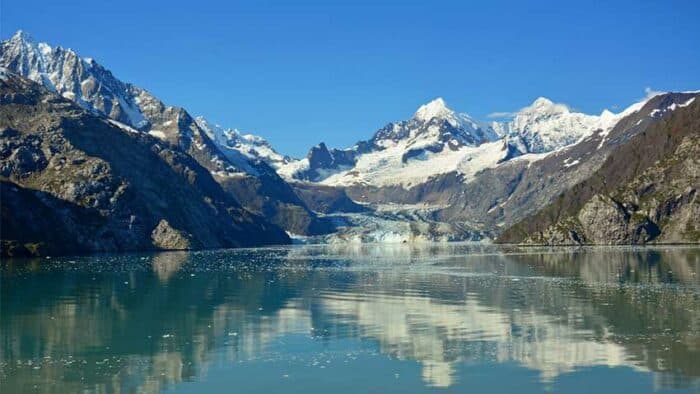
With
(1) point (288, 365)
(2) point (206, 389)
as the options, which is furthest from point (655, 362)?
(2) point (206, 389)

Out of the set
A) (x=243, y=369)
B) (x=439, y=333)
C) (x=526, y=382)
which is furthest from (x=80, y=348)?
(x=526, y=382)

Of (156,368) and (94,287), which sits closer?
(156,368)

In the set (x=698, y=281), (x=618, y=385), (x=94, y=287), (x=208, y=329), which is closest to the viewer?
(x=618, y=385)

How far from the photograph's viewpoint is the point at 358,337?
7319cm

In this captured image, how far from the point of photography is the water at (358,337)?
54.7 meters

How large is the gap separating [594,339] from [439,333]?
1320 centimetres

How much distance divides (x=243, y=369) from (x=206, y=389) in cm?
608

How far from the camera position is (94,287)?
132 meters

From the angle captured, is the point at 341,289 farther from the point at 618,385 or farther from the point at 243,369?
the point at 618,385

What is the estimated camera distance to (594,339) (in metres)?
68.8

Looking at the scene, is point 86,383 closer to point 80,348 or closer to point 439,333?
point 80,348

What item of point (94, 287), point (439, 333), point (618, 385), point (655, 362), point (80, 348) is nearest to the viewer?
point (618, 385)

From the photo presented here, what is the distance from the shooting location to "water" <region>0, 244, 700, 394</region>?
2153 inches

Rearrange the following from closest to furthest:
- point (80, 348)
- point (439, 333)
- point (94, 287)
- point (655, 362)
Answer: point (655, 362) < point (80, 348) < point (439, 333) < point (94, 287)
